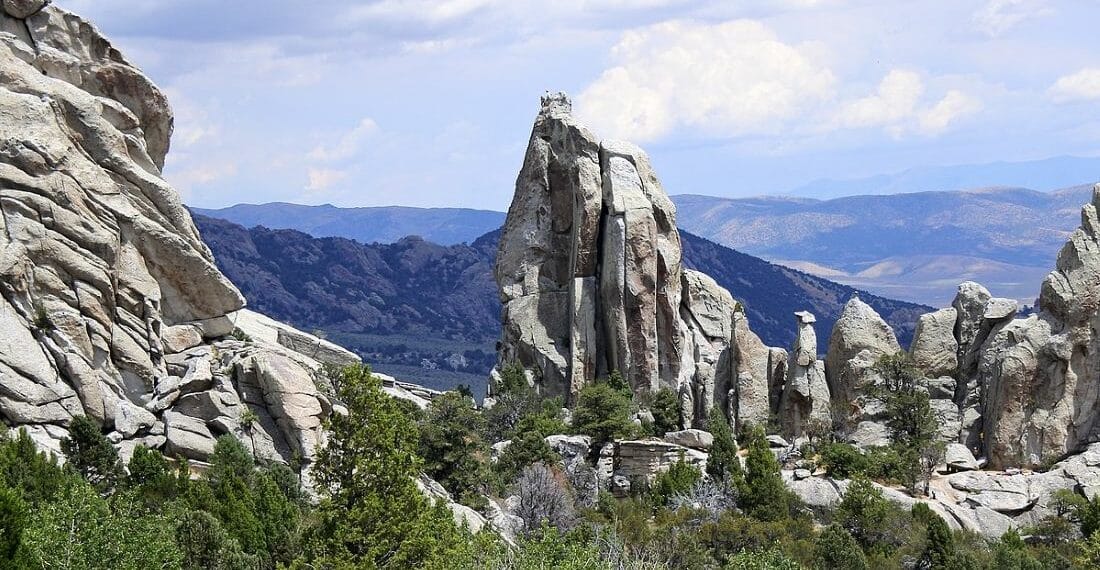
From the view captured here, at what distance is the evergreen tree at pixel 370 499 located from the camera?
149 ft

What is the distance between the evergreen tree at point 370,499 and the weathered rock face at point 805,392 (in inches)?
1572

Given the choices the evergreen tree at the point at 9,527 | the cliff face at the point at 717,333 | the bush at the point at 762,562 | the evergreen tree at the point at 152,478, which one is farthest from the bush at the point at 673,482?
the evergreen tree at the point at 9,527

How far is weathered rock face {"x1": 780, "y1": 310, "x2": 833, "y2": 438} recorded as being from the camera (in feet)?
274

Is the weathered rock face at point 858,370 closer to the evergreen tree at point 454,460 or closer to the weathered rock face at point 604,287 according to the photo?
the weathered rock face at point 604,287

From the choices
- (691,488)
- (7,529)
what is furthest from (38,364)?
(691,488)

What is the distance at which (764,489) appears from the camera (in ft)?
235

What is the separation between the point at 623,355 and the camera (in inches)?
3701

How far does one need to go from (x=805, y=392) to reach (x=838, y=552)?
2271 centimetres

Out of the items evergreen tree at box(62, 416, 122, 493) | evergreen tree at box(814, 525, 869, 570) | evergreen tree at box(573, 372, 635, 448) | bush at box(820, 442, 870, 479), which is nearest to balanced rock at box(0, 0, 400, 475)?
evergreen tree at box(62, 416, 122, 493)

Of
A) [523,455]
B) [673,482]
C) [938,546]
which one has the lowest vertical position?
[938,546]

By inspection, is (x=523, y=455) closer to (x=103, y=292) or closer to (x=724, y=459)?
(x=724, y=459)

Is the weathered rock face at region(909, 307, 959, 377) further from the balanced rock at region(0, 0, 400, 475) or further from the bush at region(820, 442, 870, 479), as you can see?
the balanced rock at region(0, 0, 400, 475)

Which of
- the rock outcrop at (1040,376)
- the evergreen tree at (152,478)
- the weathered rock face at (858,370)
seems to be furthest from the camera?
the weathered rock face at (858,370)

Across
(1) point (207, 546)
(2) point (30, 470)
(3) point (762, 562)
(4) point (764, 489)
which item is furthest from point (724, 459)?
(2) point (30, 470)
